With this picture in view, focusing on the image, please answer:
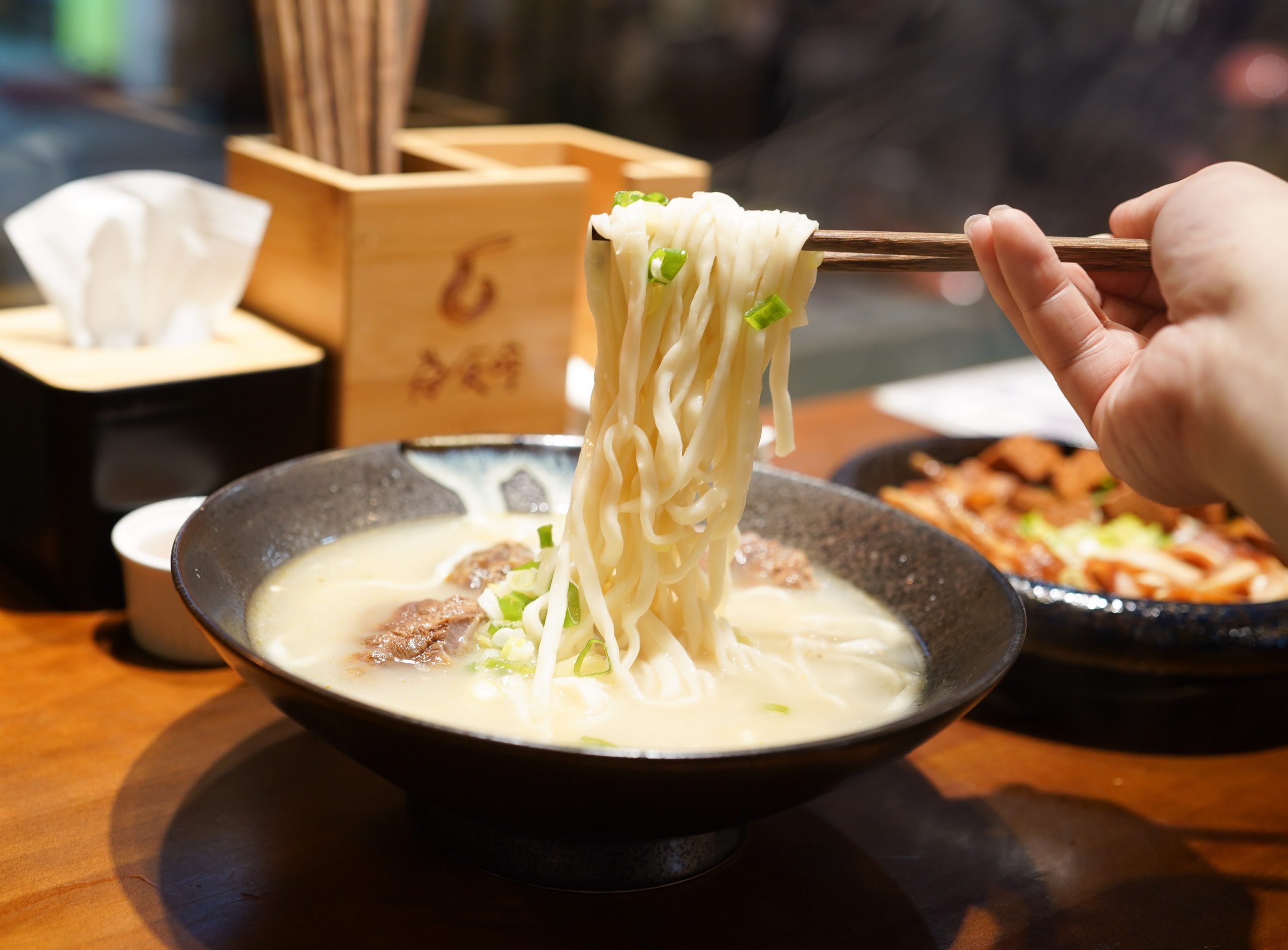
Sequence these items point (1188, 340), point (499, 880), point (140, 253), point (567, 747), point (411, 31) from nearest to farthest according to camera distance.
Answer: point (567, 747)
point (1188, 340)
point (499, 880)
point (140, 253)
point (411, 31)

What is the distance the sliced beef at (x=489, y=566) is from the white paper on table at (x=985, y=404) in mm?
1411

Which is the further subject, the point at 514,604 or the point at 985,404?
the point at 985,404

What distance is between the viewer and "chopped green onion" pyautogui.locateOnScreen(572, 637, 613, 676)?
1.36 meters

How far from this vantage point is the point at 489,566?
62.9 inches

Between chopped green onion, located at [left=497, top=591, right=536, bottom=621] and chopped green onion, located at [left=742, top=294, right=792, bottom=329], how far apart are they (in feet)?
1.46

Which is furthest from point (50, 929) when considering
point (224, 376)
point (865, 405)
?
point (865, 405)

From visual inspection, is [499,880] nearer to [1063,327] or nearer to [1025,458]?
[1063,327]

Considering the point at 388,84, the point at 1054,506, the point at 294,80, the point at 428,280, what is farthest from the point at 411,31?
the point at 1054,506

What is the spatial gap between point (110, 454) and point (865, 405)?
5.88 ft

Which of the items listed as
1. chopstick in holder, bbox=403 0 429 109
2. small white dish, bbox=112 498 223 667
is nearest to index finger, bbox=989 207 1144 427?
small white dish, bbox=112 498 223 667

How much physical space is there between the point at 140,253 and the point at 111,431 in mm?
317

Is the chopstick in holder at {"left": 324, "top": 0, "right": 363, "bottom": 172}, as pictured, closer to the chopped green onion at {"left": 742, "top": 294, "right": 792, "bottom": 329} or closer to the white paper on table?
the chopped green onion at {"left": 742, "top": 294, "right": 792, "bottom": 329}

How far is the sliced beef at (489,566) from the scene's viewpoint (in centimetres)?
158

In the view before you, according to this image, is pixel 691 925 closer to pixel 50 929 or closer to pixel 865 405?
pixel 50 929
